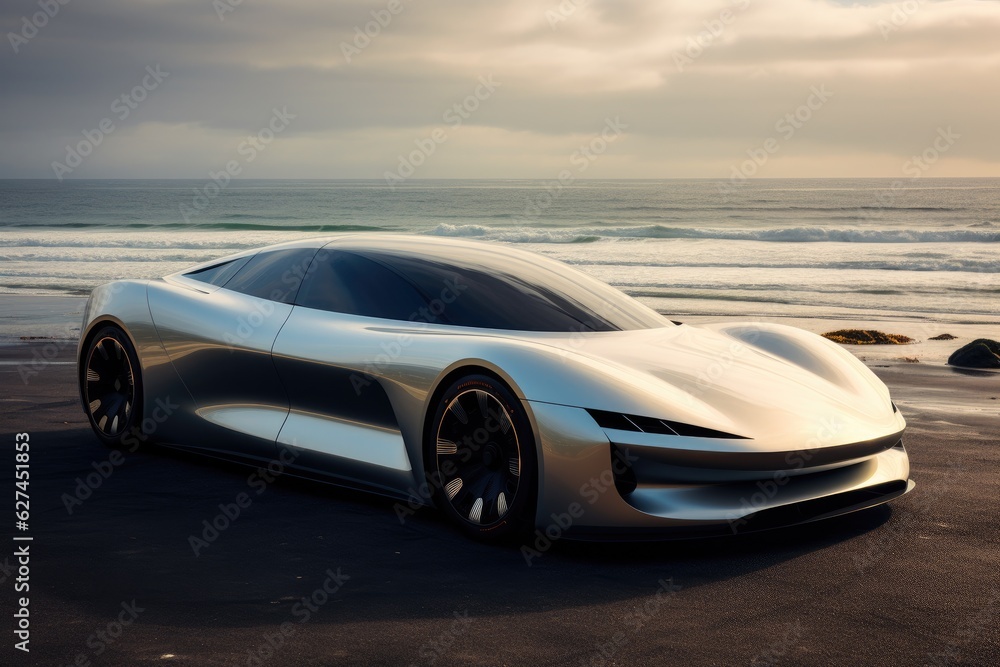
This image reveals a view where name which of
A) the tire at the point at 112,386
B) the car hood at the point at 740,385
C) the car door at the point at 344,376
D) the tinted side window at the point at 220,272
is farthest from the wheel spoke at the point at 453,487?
the tire at the point at 112,386

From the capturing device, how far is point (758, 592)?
375cm

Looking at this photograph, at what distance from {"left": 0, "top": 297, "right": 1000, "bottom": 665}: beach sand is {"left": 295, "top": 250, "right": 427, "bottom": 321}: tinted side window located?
99cm

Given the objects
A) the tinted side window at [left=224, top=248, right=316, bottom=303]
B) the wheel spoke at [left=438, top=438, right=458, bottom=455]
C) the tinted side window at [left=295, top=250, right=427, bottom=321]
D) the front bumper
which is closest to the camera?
the front bumper

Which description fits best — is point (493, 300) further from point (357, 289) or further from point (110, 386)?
point (110, 386)

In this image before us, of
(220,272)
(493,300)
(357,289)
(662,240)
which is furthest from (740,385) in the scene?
(662,240)

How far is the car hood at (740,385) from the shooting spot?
4.23 meters

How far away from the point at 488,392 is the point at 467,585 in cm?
89

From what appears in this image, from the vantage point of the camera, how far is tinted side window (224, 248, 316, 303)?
5656 mm

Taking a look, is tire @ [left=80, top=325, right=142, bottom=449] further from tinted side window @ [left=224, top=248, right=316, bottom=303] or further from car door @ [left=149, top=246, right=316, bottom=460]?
tinted side window @ [left=224, top=248, right=316, bottom=303]

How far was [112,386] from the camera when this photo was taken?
637cm

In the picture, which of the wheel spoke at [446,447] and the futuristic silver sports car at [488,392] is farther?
the wheel spoke at [446,447]

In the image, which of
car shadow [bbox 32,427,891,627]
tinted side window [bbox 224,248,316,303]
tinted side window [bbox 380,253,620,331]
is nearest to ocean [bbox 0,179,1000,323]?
tinted side window [bbox 224,248,316,303]

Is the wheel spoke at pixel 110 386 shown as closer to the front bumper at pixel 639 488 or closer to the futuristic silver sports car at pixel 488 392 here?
the futuristic silver sports car at pixel 488 392

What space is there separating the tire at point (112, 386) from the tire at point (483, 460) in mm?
2466
